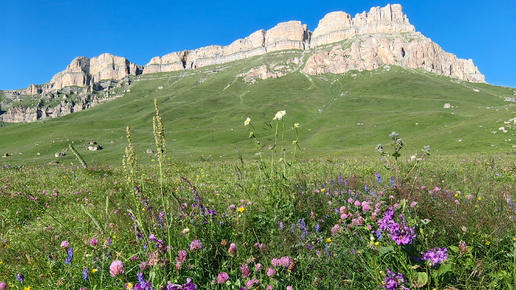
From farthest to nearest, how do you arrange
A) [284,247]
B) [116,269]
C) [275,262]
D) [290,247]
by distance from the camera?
1. [290,247]
2. [284,247]
3. [275,262]
4. [116,269]

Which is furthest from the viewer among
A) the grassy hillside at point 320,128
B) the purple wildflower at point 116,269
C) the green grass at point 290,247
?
the grassy hillside at point 320,128

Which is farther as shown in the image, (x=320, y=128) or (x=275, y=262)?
(x=320, y=128)

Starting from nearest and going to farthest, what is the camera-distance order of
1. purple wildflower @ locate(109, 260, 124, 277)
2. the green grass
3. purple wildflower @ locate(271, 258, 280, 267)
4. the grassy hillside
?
purple wildflower @ locate(109, 260, 124, 277) < purple wildflower @ locate(271, 258, 280, 267) < the green grass < the grassy hillside

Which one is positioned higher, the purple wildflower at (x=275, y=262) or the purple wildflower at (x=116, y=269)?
the purple wildflower at (x=116, y=269)

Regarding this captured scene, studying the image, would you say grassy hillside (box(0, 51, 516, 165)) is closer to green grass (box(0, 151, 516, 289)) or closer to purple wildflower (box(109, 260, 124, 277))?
green grass (box(0, 151, 516, 289))

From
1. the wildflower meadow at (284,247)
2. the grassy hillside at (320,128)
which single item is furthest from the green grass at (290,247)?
the grassy hillside at (320,128)


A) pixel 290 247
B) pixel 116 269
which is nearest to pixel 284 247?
pixel 290 247

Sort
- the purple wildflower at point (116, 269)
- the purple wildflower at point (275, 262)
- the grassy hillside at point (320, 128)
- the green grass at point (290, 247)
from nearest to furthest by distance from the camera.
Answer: the purple wildflower at point (116, 269) → the purple wildflower at point (275, 262) → the green grass at point (290, 247) → the grassy hillside at point (320, 128)

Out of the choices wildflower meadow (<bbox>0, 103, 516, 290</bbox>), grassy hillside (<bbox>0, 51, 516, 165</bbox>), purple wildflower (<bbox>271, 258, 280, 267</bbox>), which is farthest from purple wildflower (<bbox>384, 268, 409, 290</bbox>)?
grassy hillside (<bbox>0, 51, 516, 165</bbox>)

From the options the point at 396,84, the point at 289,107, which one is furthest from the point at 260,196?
the point at 396,84

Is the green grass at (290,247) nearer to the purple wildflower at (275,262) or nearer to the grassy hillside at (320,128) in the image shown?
the purple wildflower at (275,262)

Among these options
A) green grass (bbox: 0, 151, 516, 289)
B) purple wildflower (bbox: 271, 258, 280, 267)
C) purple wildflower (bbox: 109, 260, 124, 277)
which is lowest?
green grass (bbox: 0, 151, 516, 289)

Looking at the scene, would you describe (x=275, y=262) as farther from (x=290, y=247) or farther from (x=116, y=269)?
(x=116, y=269)

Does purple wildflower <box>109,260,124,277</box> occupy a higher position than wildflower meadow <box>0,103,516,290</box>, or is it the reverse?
purple wildflower <box>109,260,124,277</box>
